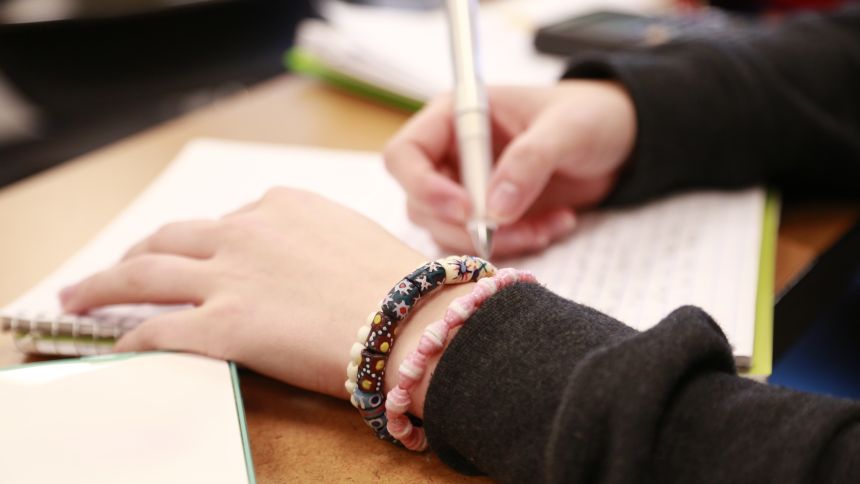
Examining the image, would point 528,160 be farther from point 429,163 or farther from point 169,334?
point 169,334

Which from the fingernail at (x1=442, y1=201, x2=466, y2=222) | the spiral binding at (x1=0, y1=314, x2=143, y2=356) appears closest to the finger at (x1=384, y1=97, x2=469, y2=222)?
the fingernail at (x1=442, y1=201, x2=466, y2=222)

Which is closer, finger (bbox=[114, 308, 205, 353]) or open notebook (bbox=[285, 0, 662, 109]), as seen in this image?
finger (bbox=[114, 308, 205, 353])

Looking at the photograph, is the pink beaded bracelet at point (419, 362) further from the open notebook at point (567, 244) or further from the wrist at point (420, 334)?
the open notebook at point (567, 244)

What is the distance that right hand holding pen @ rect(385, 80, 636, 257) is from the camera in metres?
0.58

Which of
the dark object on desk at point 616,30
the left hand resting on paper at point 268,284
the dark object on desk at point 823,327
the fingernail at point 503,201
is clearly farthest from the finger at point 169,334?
the dark object on desk at point 616,30

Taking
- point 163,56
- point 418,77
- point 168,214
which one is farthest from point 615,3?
point 168,214

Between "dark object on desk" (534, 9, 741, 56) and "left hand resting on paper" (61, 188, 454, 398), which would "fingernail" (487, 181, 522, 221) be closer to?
"left hand resting on paper" (61, 188, 454, 398)

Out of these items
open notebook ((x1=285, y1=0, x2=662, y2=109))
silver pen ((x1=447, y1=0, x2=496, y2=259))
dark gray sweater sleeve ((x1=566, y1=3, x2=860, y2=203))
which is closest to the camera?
silver pen ((x1=447, y1=0, x2=496, y2=259))

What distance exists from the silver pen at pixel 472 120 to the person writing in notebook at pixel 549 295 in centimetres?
1

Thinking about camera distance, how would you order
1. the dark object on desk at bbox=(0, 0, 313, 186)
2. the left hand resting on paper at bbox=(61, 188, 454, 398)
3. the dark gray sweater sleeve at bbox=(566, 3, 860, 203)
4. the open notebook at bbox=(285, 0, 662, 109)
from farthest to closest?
the dark object on desk at bbox=(0, 0, 313, 186) < the open notebook at bbox=(285, 0, 662, 109) < the dark gray sweater sleeve at bbox=(566, 3, 860, 203) < the left hand resting on paper at bbox=(61, 188, 454, 398)

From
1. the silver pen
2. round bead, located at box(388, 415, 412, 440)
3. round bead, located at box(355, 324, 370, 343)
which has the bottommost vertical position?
round bead, located at box(388, 415, 412, 440)

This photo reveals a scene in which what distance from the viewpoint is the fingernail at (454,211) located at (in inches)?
22.8

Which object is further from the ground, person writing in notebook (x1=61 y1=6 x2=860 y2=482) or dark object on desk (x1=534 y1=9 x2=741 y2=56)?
dark object on desk (x1=534 y1=9 x2=741 y2=56)

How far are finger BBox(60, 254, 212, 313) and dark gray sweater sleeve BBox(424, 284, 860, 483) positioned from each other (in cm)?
18
